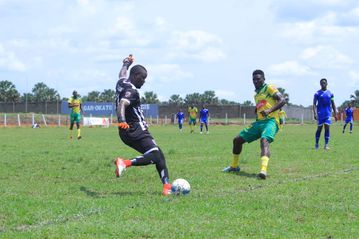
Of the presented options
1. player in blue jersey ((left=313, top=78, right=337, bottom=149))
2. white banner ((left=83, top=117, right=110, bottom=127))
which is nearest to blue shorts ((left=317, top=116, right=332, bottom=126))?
player in blue jersey ((left=313, top=78, right=337, bottom=149))

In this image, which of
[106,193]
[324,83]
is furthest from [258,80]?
[324,83]

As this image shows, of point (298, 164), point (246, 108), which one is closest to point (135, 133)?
point (298, 164)

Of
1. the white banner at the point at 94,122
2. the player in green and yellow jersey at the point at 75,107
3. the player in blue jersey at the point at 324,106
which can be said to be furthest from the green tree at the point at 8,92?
the player in blue jersey at the point at 324,106

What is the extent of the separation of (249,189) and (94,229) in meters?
3.38

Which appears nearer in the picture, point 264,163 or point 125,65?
point 125,65

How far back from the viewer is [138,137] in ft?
27.8

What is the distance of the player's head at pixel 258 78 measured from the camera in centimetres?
1047

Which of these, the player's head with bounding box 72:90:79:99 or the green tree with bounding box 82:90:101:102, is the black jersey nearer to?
the player's head with bounding box 72:90:79:99

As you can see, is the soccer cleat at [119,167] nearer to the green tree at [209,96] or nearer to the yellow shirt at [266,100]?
the yellow shirt at [266,100]

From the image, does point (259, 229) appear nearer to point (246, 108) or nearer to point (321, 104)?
point (321, 104)

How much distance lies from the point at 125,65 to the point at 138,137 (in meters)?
1.35

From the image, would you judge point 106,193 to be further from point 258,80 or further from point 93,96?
point 93,96

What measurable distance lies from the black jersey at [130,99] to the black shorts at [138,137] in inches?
3.2

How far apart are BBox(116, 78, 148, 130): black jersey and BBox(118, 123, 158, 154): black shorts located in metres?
0.08
